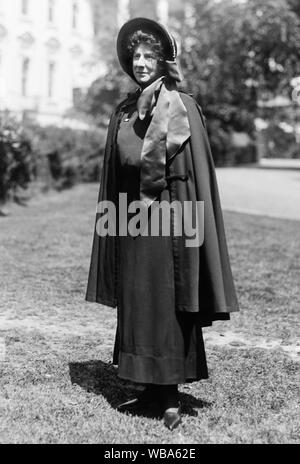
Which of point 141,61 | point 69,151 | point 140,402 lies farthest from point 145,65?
point 69,151

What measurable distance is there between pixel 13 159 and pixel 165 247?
36.8 ft

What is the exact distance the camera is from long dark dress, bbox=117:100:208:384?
4094mm

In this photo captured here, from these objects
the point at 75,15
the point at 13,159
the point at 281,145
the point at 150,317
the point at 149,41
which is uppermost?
the point at 75,15

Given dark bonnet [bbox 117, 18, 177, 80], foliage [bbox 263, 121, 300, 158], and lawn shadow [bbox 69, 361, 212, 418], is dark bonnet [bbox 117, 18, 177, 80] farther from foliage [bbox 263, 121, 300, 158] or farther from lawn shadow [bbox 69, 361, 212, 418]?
foliage [bbox 263, 121, 300, 158]

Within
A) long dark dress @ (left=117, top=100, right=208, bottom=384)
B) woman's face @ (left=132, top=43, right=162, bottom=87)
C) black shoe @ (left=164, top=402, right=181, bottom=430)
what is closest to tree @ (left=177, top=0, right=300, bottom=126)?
woman's face @ (left=132, top=43, right=162, bottom=87)

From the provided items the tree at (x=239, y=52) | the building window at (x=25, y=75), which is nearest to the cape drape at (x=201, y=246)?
the tree at (x=239, y=52)

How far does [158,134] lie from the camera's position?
161 inches

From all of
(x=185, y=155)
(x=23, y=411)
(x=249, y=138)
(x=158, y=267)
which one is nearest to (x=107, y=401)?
(x=23, y=411)

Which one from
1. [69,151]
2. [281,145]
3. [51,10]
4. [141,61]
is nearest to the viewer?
[141,61]

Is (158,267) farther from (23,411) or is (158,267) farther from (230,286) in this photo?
(23,411)

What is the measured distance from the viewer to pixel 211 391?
15.7ft

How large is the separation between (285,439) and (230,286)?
0.82 metres

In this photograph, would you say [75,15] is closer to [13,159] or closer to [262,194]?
[262,194]

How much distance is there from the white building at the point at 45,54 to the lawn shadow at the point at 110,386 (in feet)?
95.6
